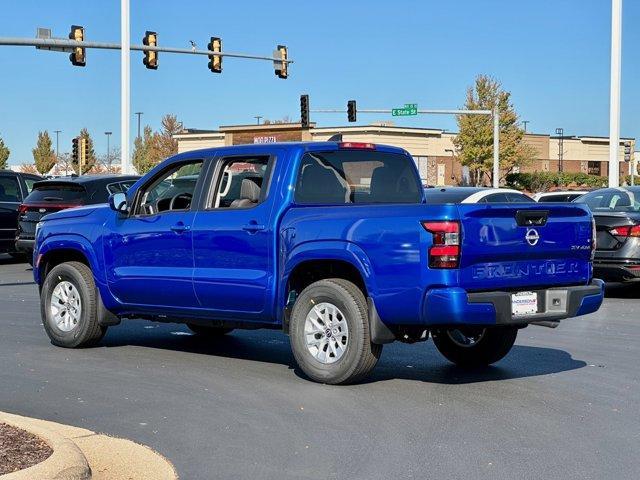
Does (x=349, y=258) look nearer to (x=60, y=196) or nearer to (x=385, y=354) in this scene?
(x=385, y=354)

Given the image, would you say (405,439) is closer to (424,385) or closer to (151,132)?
(424,385)

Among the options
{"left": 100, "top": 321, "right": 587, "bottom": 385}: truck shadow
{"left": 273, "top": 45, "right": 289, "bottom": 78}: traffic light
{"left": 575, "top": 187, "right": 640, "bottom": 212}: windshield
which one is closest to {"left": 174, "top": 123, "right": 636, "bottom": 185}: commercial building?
{"left": 273, "top": 45, "right": 289, "bottom": 78}: traffic light

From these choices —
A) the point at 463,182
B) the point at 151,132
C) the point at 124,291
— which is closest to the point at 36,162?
the point at 151,132

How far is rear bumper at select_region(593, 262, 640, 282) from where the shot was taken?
1477 cm

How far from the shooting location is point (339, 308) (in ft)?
27.5

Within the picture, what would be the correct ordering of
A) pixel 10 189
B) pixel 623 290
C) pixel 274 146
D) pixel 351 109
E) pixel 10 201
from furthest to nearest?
pixel 351 109, pixel 10 189, pixel 10 201, pixel 623 290, pixel 274 146

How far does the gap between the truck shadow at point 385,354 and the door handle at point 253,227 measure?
128 cm

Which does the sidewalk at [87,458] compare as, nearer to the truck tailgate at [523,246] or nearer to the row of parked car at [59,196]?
the truck tailgate at [523,246]

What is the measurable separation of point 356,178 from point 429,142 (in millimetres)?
77186

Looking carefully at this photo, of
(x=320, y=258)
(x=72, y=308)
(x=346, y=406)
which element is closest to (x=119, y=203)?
(x=72, y=308)

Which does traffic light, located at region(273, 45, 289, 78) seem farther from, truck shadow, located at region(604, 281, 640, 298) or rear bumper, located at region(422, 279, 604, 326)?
rear bumper, located at region(422, 279, 604, 326)

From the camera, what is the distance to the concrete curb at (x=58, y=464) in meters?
5.39

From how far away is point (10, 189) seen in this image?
23.3m

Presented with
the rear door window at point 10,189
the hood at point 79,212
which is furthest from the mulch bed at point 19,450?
the rear door window at point 10,189
